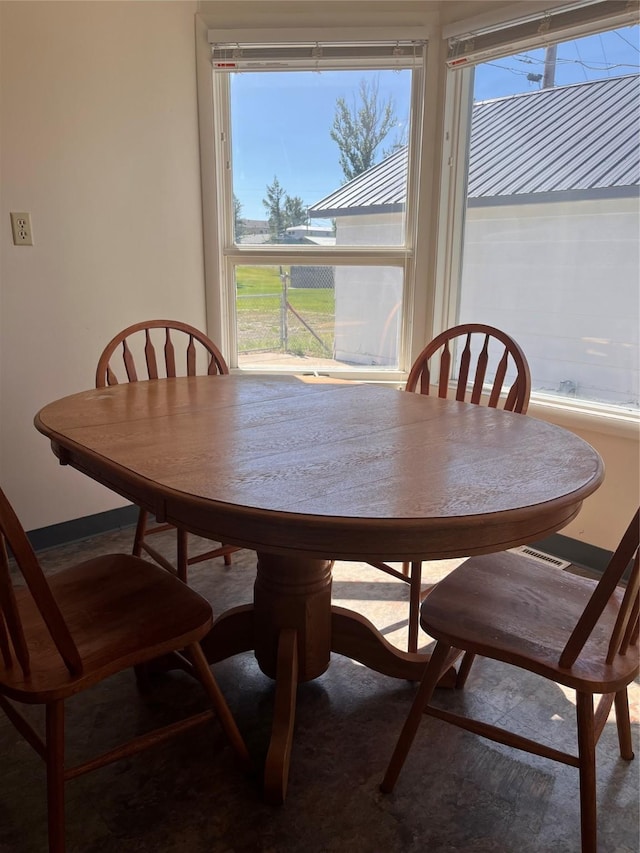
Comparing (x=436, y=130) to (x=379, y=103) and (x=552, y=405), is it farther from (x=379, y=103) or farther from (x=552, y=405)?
(x=552, y=405)

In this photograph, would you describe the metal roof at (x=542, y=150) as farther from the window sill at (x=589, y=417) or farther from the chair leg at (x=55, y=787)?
the chair leg at (x=55, y=787)

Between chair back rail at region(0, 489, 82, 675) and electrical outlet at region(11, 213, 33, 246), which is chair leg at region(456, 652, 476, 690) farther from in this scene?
electrical outlet at region(11, 213, 33, 246)

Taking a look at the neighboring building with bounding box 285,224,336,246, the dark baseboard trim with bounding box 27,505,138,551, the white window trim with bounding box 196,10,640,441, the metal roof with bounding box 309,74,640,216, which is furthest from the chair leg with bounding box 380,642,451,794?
the neighboring building with bounding box 285,224,336,246

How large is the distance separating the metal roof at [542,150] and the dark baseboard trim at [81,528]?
1604 millimetres

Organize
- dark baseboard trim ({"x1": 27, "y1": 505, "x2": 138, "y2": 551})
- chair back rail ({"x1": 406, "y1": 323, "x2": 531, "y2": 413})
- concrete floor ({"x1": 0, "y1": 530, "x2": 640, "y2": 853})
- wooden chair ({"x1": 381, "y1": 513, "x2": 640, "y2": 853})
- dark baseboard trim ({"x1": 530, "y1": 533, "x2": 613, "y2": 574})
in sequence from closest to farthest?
1. wooden chair ({"x1": 381, "y1": 513, "x2": 640, "y2": 853})
2. concrete floor ({"x1": 0, "y1": 530, "x2": 640, "y2": 853})
3. chair back rail ({"x1": 406, "y1": 323, "x2": 531, "y2": 413})
4. dark baseboard trim ({"x1": 530, "y1": 533, "x2": 613, "y2": 574})
5. dark baseboard trim ({"x1": 27, "y1": 505, "x2": 138, "y2": 551})

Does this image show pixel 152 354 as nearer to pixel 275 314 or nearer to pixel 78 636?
pixel 275 314

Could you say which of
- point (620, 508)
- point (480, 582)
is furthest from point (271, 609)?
point (620, 508)

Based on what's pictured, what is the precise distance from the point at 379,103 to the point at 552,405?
59.3 inches

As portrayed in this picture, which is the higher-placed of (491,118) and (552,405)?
(491,118)

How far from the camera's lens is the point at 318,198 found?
8.97ft

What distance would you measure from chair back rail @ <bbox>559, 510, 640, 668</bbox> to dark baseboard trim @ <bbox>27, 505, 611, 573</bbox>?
126 centimetres

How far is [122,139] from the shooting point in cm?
240

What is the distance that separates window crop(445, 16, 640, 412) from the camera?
6.98ft

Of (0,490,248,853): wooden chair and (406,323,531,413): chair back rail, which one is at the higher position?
(406,323,531,413): chair back rail
